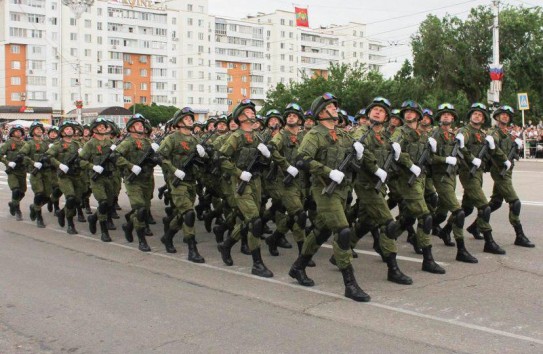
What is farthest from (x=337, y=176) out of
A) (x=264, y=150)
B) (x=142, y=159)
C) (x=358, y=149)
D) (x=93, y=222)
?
(x=93, y=222)

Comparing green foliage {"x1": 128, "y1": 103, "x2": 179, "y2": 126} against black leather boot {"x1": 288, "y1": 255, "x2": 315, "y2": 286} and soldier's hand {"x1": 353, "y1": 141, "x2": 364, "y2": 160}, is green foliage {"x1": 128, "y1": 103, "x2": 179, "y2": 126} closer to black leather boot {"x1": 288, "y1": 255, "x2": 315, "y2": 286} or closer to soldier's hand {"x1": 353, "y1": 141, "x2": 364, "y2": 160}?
black leather boot {"x1": 288, "y1": 255, "x2": 315, "y2": 286}

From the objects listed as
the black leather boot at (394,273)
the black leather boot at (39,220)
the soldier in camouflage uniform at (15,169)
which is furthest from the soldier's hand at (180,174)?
the soldier in camouflage uniform at (15,169)

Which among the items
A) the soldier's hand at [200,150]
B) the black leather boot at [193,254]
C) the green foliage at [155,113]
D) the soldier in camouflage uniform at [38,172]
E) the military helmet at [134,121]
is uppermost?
the green foliage at [155,113]

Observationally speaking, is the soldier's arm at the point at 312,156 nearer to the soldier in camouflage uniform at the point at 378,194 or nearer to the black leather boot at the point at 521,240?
the soldier in camouflage uniform at the point at 378,194

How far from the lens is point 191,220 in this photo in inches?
335

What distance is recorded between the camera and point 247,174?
7.61m

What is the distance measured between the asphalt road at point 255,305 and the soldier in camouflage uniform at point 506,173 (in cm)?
29

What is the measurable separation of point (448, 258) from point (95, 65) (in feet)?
269

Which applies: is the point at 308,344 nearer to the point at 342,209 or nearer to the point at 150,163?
the point at 342,209

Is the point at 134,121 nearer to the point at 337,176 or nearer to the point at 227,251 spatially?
the point at 227,251

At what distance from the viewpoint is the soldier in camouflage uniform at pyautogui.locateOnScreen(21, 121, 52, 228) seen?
11988mm

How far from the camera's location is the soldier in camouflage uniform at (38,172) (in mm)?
11988

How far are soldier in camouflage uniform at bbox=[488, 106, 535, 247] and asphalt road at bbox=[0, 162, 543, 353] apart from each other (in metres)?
0.29

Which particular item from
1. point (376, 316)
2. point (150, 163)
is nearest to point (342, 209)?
point (376, 316)
